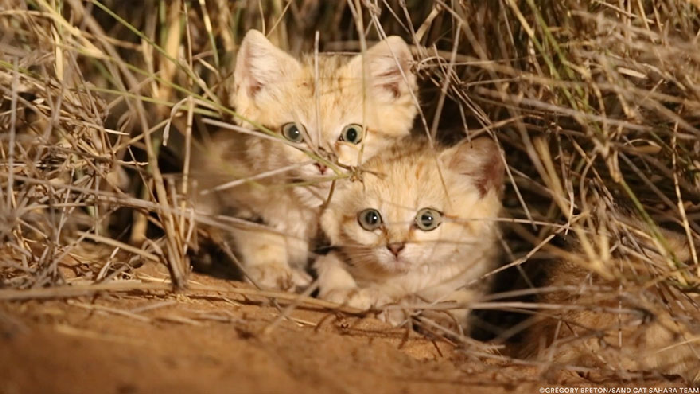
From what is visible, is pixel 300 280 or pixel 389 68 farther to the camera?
pixel 300 280

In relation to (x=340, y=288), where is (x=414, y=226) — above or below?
above

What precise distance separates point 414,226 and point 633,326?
64cm

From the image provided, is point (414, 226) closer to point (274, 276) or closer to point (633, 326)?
point (274, 276)

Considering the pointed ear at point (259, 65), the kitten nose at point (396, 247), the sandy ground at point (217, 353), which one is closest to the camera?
the sandy ground at point (217, 353)

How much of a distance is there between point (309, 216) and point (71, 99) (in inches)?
30.8

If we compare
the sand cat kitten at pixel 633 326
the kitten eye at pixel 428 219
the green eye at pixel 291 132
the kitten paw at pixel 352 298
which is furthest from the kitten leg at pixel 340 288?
the sand cat kitten at pixel 633 326

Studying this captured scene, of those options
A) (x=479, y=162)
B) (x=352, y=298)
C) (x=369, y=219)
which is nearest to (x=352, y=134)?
(x=369, y=219)

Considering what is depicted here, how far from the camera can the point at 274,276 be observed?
2.33 metres

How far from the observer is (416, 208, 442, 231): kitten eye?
7.00ft

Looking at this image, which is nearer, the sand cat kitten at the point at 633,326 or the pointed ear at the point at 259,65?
the sand cat kitten at the point at 633,326

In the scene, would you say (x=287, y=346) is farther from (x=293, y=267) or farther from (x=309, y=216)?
(x=293, y=267)

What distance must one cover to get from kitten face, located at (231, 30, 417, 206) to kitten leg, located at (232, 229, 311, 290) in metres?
0.27

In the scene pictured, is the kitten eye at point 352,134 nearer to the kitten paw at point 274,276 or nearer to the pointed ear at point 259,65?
the pointed ear at point 259,65

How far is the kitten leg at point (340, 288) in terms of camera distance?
7.09 feet
